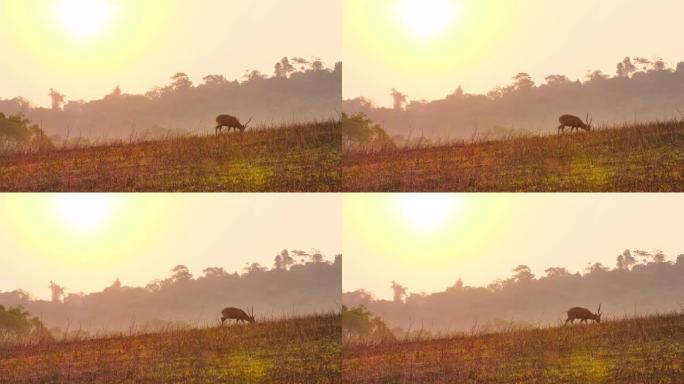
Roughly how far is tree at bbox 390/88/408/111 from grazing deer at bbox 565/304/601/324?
213cm

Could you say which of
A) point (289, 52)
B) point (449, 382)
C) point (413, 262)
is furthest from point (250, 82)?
point (449, 382)

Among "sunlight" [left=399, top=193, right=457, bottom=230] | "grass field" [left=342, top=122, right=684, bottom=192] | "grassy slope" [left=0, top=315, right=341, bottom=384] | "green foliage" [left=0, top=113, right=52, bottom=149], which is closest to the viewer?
"grass field" [left=342, top=122, right=684, bottom=192]

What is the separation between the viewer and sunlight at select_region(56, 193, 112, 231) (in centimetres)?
848

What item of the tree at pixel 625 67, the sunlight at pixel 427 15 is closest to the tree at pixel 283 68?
the sunlight at pixel 427 15

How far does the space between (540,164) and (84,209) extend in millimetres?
3678

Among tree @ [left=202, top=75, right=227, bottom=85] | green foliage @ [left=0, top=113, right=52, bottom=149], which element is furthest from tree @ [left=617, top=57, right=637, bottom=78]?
green foliage @ [left=0, top=113, right=52, bottom=149]

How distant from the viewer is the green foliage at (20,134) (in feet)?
28.4

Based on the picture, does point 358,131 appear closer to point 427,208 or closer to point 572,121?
point 427,208

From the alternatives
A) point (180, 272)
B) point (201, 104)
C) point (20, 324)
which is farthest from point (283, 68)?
point (20, 324)

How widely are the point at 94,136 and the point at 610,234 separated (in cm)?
427

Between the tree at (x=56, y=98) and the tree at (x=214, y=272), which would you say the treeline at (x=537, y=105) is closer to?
the tree at (x=214, y=272)

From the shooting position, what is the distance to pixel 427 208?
27.7ft

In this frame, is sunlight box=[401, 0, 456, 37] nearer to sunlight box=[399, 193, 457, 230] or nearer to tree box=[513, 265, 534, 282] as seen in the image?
sunlight box=[399, 193, 457, 230]

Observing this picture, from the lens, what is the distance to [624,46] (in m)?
8.36
